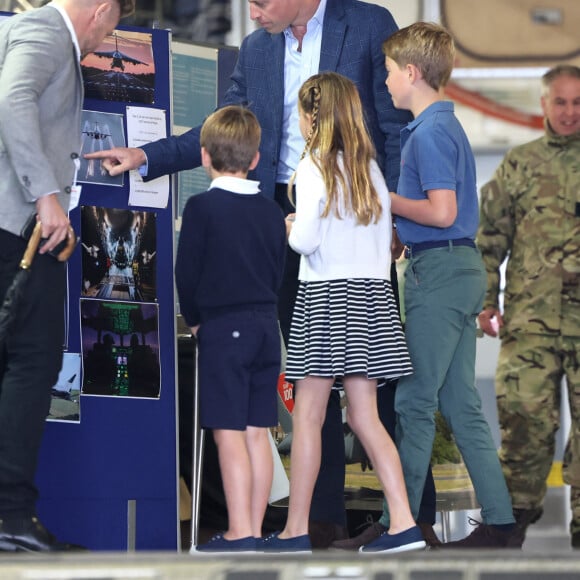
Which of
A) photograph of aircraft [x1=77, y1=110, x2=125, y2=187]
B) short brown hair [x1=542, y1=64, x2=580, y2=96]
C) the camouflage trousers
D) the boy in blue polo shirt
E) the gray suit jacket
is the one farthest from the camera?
short brown hair [x1=542, y1=64, x2=580, y2=96]

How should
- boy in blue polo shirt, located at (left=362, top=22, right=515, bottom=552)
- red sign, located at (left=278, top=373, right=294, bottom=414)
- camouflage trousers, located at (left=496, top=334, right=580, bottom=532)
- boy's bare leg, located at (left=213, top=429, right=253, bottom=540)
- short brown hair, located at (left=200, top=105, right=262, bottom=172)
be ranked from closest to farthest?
boy's bare leg, located at (left=213, top=429, right=253, bottom=540), short brown hair, located at (left=200, top=105, right=262, bottom=172), boy in blue polo shirt, located at (left=362, top=22, right=515, bottom=552), red sign, located at (left=278, top=373, right=294, bottom=414), camouflage trousers, located at (left=496, top=334, right=580, bottom=532)

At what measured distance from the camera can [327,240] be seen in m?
3.31

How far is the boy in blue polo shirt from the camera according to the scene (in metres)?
3.46

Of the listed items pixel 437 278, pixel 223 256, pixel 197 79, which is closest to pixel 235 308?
pixel 223 256

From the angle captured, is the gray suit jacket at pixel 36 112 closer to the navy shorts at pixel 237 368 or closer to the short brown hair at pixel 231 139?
the short brown hair at pixel 231 139

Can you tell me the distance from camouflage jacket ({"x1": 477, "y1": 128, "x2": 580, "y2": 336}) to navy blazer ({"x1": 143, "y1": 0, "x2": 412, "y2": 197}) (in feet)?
3.76

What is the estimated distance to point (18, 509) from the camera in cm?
298

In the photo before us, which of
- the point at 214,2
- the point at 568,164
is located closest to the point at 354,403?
the point at 568,164

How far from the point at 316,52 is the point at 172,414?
45.2 inches

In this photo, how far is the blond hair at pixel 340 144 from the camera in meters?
3.33

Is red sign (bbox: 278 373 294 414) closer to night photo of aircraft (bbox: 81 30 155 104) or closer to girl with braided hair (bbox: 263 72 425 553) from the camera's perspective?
girl with braided hair (bbox: 263 72 425 553)

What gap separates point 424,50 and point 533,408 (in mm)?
1726

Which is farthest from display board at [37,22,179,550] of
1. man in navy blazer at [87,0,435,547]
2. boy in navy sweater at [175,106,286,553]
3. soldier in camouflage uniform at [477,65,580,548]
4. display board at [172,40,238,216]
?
soldier in camouflage uniform at [477,65,580,548]

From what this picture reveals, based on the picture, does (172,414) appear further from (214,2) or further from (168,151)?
(214,2)
